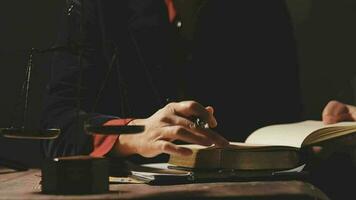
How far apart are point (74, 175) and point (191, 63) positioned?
1.09 m

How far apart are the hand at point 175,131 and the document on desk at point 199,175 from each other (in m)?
0.04

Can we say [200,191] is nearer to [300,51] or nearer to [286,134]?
[286,134]

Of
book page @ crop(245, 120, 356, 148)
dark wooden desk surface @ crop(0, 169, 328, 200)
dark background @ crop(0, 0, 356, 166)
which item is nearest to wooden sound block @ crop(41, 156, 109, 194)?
dark wooden desk surface @ crop(0, 169, 328, 200)

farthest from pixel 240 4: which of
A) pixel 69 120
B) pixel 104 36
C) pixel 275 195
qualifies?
pixel 275 195

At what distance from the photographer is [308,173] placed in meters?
1.13

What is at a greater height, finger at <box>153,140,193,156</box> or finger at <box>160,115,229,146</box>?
finger at <box>160,115,229,146</box>

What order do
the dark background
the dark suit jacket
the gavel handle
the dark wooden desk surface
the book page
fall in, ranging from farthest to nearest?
the dark background < the dark suit jacket < the gavel handle < the book page < the dark wooden desk surface

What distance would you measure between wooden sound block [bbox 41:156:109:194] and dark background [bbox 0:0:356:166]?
128cm

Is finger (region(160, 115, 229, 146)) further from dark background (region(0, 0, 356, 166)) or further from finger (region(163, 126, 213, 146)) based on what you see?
dark background (region(0, 0, 356, 166))

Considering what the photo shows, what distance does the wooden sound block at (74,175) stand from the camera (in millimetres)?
942

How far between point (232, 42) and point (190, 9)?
0.25 m

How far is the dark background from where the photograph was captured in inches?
86.4

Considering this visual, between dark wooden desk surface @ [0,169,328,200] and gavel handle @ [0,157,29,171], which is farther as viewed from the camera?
gavel handle @ [0,157,29,171]

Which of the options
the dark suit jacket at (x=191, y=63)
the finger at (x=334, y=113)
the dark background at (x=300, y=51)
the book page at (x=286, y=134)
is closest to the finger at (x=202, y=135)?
the book page at (x=286, y=134)
